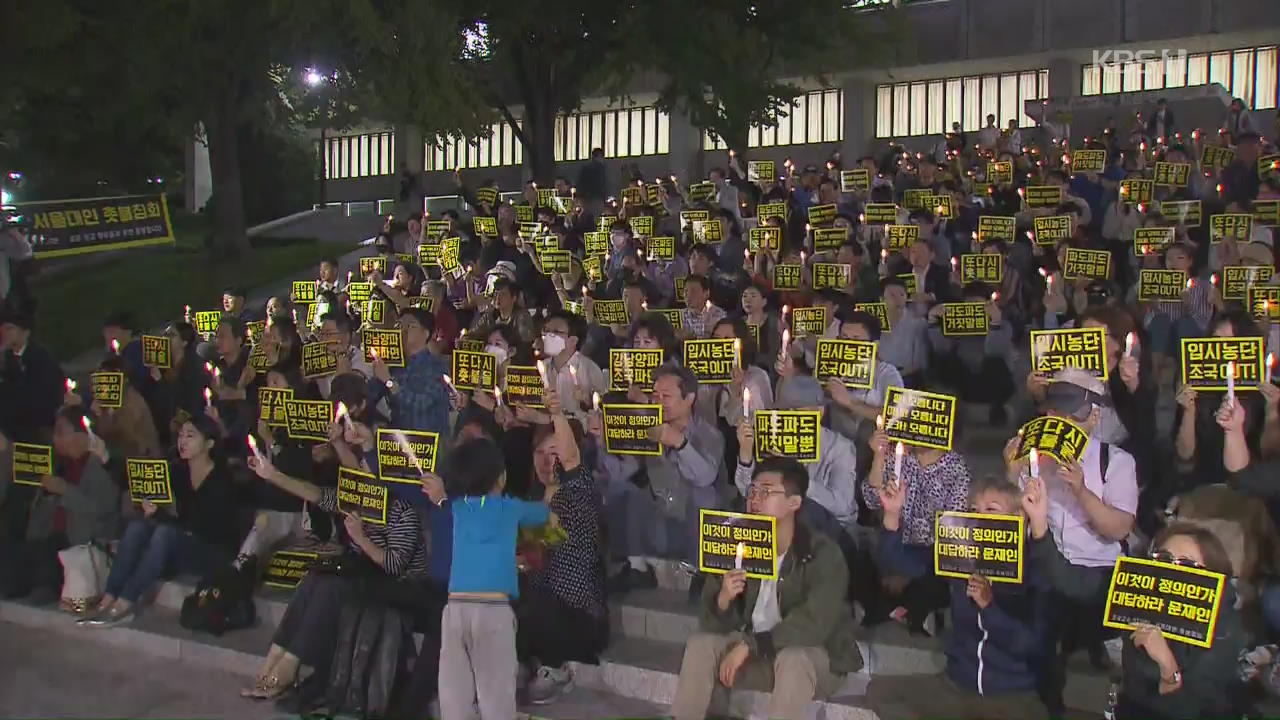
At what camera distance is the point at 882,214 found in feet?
44.6

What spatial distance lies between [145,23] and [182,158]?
1891 cm

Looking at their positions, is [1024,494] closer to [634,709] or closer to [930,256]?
[634,709]

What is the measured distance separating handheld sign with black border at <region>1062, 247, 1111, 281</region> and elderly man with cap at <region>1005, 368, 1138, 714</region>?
4.79 m

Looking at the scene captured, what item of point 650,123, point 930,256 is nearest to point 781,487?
point 930,256

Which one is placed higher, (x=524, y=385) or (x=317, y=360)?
(x=317, y=360)

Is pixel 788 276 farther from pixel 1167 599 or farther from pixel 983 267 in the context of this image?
pixel 1167 599

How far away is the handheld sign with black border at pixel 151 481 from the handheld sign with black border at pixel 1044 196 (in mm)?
9068

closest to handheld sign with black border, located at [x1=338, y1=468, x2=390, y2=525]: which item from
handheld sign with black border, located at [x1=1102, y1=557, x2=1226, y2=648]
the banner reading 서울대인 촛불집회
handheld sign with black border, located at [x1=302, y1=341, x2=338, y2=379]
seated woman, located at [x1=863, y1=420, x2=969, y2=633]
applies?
seated woman, located at [x1=863, y1=420, x2=969, y2=633]

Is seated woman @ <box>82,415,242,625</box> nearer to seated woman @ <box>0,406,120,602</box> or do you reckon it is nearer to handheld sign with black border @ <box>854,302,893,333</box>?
seated woman @ <box>0,406,120,602</box>

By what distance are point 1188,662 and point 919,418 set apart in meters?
1.82

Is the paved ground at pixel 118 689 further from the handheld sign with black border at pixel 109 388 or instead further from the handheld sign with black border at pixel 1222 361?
the handheld sign with black border at pixel 1222 361

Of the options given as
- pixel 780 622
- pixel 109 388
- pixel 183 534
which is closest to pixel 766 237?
pixel 109 388

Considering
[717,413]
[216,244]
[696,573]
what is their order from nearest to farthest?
1. [696,573]
2. [717,413]
3. [216,244]

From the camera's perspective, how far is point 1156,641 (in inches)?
204
